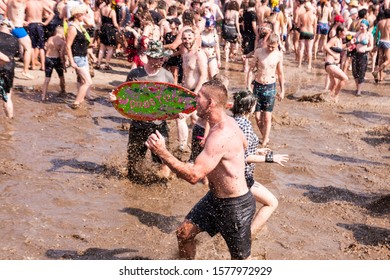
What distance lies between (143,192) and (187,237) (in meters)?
2.32

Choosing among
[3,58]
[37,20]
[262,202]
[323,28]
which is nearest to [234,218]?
[262,202]

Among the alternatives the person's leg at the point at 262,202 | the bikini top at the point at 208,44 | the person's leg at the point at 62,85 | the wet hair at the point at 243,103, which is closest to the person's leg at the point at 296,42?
the bikini top at the point at 208,44

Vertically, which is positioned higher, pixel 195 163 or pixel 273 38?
pixel 273 38

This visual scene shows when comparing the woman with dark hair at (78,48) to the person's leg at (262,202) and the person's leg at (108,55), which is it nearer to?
the person's leg at (108,55)

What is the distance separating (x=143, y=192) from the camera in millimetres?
6996

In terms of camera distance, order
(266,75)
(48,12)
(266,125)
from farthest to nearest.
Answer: (48,12), (266,125), (266,75)

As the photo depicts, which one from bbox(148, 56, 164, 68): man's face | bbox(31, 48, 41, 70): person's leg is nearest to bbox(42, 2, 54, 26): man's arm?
bbox(31, 48, 41, 70): person's leg

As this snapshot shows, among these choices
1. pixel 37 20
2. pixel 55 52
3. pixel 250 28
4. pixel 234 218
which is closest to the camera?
pixel 234 218

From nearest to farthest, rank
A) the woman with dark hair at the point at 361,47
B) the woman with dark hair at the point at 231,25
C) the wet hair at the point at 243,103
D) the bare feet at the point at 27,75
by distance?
1. the wet hair at the point at 243,103
2. the bare feet at the point at 27,75
3. the woman with dark hair at the point at 361,47
4. the woman with dark hair at the point at 231,25

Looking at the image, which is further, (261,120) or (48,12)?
(48,12)

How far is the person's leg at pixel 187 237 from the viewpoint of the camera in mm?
4723

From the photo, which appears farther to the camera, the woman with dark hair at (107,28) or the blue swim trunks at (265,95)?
the woman with dark hair at (107,28)

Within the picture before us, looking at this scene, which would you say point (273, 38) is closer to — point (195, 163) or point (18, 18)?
point (195, 163)
